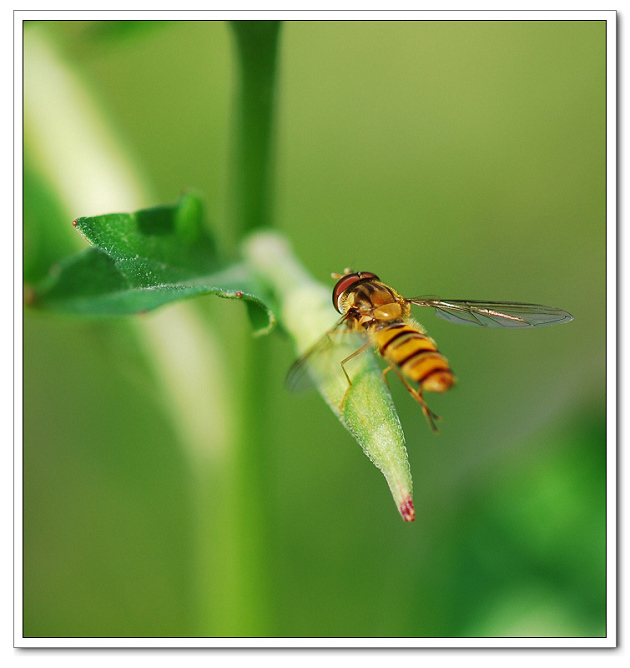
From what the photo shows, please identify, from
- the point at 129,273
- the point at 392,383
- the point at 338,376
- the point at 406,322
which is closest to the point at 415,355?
the point at 406,322

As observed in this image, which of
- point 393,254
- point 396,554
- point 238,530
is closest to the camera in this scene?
point 238,530

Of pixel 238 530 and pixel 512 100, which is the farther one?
pixel 512 100

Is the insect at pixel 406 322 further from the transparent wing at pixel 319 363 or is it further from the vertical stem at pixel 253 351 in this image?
the vertical stem at pixel 253 351

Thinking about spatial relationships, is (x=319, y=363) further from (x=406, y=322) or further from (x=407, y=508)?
(x=406, y=322)

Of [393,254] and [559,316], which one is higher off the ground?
[393,254]

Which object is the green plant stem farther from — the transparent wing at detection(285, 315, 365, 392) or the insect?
the transparent wing at detection(285, 315, 365, 392)

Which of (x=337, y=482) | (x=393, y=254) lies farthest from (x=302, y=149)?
(x=337, y=482)

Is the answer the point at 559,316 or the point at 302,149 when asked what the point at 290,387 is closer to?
the point at 559,316
